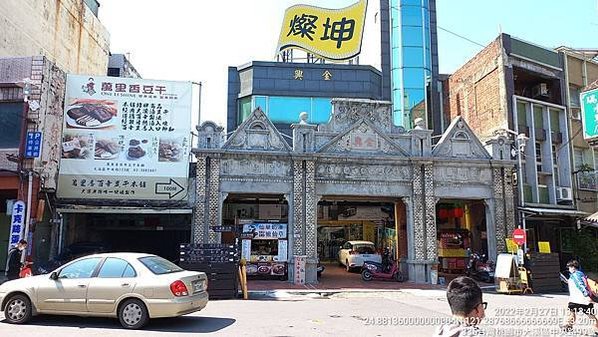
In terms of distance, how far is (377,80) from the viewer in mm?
31000

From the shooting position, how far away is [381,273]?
19.8 m

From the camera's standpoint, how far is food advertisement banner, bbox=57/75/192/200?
18.3 metres

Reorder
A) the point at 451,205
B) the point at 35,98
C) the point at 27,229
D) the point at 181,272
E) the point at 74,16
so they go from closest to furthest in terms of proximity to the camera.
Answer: the point at 181,272 < the point at 27,229 < the point at 35,98 < the point at 451,205 < the point at 74,16

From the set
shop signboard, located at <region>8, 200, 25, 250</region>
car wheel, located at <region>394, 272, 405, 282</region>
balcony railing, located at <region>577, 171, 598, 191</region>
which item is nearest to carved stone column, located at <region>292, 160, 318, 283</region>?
car wheel, located at <region>394, 272, 405, 282</region>

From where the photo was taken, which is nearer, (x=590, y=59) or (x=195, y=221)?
(x=195, y=221)

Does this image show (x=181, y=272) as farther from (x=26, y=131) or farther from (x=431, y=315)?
(x=26, y=131)

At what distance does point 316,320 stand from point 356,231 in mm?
20545

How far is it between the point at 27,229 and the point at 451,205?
18.9 meters

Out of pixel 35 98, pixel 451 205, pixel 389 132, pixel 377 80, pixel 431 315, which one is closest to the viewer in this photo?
pixel 431 315

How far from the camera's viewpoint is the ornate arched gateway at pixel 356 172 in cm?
1862

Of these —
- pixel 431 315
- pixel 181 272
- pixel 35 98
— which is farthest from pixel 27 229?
pixel 431 315

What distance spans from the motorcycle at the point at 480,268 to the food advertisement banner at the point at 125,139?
505 inches

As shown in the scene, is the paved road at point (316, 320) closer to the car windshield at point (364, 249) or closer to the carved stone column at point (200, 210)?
the carved stone column at point (200, 210)

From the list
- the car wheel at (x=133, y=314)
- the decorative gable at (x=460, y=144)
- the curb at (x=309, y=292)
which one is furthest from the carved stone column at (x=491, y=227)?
the car wheel at (x=133, y=314)
